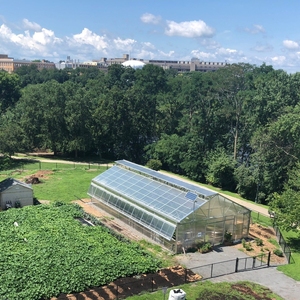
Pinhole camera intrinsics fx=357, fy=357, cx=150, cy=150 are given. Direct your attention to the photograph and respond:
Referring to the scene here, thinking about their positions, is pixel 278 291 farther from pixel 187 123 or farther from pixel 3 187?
pixel 187 123

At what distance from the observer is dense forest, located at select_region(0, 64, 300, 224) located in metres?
44.9

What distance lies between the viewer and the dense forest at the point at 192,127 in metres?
44.9

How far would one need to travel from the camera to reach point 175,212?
89.8 ft

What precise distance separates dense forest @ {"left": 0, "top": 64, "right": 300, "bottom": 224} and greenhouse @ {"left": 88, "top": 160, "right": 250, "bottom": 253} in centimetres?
1529

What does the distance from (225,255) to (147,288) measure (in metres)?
7.97

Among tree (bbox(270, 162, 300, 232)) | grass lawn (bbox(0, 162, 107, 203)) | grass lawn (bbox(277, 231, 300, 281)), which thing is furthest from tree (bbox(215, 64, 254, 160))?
tree (bbox(270, 162, 300, 232))

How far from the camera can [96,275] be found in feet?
68.1

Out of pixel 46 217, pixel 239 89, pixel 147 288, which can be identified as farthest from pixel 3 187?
pixel 239 89

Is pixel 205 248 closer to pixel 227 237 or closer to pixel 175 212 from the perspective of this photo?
pixel 227 237

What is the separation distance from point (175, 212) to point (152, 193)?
14.3ft

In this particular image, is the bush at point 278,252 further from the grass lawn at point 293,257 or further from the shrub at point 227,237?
the shrub at point 227,237

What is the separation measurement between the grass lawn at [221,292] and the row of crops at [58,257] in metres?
2.38

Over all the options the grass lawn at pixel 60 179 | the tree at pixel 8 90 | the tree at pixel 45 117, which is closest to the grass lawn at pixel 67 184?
the grass lawn at pixel 60 179

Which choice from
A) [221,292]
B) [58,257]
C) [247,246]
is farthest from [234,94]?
[58,257]
